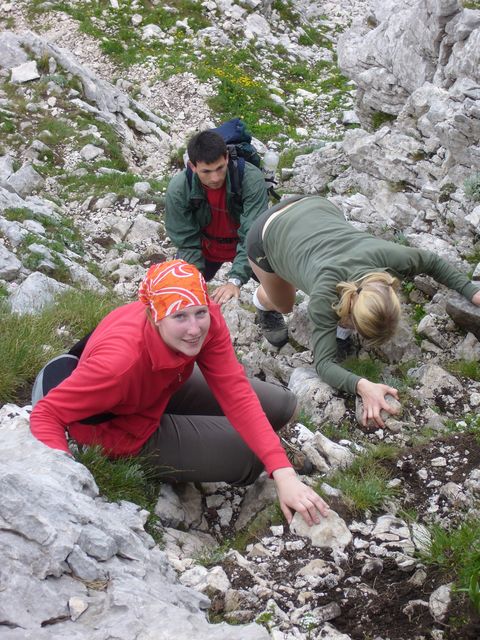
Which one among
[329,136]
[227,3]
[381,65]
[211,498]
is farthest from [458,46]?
[227,3]

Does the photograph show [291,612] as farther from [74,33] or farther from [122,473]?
[74,33]

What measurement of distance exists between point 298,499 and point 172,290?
1.56m

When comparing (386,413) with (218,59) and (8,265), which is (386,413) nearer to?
(8,265)

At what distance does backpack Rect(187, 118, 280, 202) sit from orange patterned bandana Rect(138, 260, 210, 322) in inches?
138

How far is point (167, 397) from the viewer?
5.01 m

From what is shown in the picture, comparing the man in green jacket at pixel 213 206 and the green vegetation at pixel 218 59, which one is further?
the green vegetation at pixel 218 59

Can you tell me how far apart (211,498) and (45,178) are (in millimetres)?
11914

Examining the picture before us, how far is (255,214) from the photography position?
26.1ft

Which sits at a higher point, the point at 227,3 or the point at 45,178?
the point at 227,3

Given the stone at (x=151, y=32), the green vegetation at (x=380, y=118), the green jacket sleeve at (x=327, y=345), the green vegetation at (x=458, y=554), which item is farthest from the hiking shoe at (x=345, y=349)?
the stone at (x=151, y=32)

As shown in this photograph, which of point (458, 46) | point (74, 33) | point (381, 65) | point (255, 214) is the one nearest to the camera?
point (255, 214)

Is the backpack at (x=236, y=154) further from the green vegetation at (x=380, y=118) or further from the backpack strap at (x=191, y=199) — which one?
the green vegetation at (x=380, y=118)

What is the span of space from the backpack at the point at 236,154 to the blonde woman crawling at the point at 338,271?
2.42 ft

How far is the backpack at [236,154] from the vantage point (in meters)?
7.85
